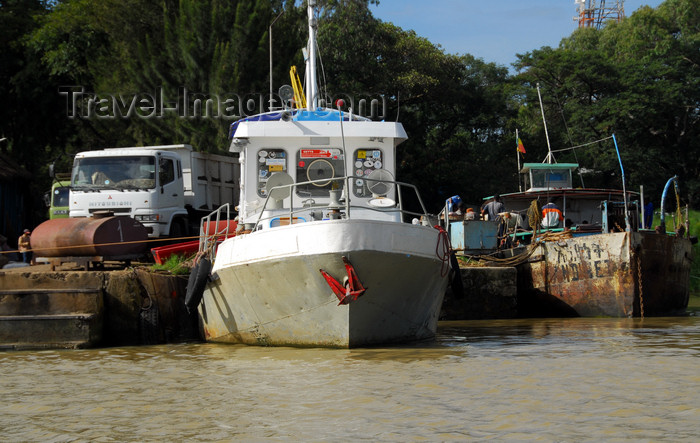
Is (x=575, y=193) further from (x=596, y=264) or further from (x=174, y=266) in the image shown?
(x=174, y=266)

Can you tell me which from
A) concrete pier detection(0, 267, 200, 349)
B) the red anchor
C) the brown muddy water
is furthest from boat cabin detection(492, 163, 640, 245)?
the red anchor

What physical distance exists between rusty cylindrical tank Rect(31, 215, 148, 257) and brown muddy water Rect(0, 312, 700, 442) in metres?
2.17

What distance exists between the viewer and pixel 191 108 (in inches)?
1065

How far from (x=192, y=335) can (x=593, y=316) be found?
315 inches

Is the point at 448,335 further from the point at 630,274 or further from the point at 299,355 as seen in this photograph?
the point at 630,274

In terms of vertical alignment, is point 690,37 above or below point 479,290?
above

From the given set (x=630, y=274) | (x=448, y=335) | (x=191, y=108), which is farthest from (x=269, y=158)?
(x=191, y=108)

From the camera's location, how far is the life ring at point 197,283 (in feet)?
37.5

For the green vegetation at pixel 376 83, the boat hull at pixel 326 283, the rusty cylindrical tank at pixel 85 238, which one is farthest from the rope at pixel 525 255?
the green vegetation at pixel 376 83

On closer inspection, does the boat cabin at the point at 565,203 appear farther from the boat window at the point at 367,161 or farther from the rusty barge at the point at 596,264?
the boat window at the point at 367,161

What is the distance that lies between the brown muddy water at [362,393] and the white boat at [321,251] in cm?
34

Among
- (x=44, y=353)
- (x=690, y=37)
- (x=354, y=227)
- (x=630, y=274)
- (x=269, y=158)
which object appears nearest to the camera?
(x=354, y=227)

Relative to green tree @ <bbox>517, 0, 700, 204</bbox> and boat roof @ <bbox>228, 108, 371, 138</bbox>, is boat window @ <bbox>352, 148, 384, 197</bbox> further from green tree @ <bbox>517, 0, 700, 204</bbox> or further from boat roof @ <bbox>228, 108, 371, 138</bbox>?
green tree @ <bbox>517, 0, 700, 204</bbox>

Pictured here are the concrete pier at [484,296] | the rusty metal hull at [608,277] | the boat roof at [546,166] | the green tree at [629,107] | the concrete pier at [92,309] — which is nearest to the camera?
the concrete pier at [92,309]
